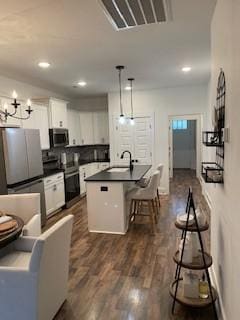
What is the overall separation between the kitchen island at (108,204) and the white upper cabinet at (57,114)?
80.8 inches

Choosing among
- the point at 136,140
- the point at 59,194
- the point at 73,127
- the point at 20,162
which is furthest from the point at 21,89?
the point at 136,140

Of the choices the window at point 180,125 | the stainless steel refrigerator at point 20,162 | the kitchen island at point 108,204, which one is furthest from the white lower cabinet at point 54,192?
the window at point 180,125

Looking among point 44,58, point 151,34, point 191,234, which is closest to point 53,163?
point 44,58

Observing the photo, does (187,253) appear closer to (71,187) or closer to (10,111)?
(10,111)

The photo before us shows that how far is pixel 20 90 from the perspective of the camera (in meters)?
4.90

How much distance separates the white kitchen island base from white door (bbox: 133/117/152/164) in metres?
2.53

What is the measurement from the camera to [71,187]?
588cm

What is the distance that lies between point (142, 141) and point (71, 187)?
2215 millimetres

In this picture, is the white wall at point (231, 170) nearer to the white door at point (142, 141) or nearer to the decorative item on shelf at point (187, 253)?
the decorative item on shelf at point (187, 253)

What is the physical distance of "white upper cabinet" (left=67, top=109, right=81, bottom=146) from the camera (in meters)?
6.58

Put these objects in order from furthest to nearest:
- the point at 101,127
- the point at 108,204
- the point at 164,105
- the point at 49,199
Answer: the point at 101,127, the point at 164,105, the point at 49,199, the point at 108,204

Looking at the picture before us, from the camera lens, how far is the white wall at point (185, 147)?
33.7ft

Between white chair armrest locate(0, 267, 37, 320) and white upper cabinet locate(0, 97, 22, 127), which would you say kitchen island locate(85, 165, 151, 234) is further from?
white chair armrest locate(0, 267, 37, 320)

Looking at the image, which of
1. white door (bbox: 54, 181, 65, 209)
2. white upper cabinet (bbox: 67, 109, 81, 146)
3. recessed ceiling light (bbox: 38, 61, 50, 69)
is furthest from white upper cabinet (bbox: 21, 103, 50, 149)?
white upper cabinet (bbox: 67, 109, 81, 146)
